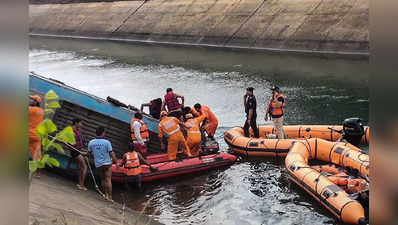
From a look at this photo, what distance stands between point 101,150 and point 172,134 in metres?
2.58

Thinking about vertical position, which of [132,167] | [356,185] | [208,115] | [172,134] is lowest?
[356,185]

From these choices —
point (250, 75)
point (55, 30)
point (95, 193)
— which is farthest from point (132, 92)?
point (55, 30)

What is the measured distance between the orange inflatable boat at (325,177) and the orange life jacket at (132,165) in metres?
3.45

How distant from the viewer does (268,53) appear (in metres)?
30.0

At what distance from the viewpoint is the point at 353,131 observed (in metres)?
11.6

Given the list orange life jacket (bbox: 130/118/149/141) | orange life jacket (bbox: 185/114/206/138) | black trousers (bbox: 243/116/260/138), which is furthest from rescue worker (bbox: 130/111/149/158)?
black trousers (bbox: 243/116/260/138)

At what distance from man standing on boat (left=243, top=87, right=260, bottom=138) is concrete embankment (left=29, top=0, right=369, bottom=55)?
15.7m

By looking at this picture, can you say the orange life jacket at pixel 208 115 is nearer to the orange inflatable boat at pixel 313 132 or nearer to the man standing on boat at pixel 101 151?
the orange inflatable boat at pixel 313 132

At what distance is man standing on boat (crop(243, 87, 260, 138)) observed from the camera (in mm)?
12320

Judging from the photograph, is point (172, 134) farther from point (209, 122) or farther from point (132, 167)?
point (209, 122)

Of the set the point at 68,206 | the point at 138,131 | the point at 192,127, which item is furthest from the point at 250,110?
the point at 68,206

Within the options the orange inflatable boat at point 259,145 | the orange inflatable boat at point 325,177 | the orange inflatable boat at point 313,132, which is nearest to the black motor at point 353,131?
the orange inflatable boat at point 325,177
